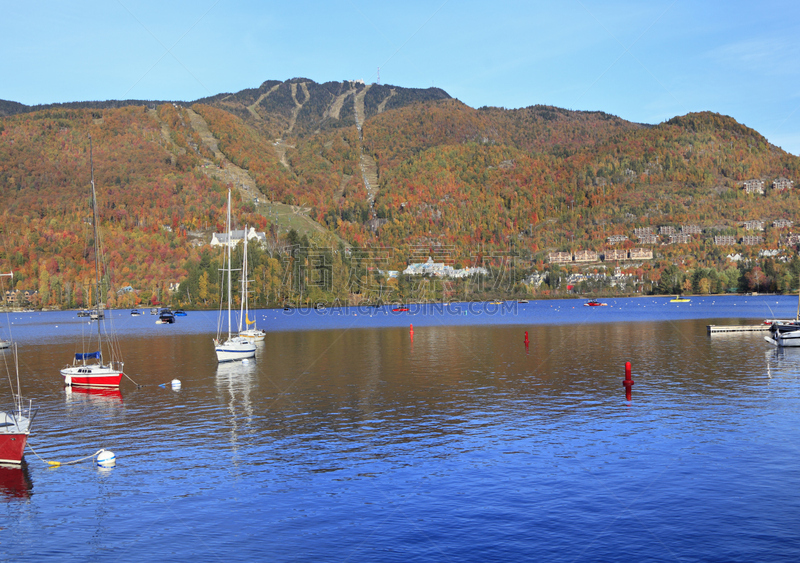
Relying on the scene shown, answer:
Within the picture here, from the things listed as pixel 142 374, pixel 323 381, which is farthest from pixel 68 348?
Result: pixel 323 381

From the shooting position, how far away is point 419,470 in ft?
103

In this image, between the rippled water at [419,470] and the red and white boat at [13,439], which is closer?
the rippled water at [419,470]

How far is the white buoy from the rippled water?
54 cm

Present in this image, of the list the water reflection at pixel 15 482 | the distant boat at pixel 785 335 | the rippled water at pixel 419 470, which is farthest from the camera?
the distant boat at pixel 785 335

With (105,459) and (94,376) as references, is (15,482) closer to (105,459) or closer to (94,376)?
(105,459)

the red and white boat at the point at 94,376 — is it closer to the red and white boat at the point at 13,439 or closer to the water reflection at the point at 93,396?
the water reflection at the point at 93,396

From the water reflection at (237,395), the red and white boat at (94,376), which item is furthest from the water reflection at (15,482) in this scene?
the red and white boat at (94,376)

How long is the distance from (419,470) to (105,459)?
16.8m

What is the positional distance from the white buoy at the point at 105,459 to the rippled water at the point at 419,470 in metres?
0.54

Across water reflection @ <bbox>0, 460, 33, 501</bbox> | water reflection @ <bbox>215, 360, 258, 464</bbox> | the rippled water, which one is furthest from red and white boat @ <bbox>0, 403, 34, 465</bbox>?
water reflection @ <bbox>215, 360, 258, 464</bbox>

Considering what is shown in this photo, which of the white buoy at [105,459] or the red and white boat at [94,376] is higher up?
the red and white boat at [94,376]

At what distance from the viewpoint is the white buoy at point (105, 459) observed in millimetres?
32875

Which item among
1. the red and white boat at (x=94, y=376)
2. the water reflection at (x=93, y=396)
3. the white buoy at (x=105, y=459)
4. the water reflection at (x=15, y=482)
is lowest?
the water reflection at (x=93, y=396)

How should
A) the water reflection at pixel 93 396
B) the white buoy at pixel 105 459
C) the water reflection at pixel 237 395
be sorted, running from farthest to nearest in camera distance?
1. the water reflection at pixel 93 396
2. the water reflection at pixel 237 395
3. the white buoy at pixel 105 459
